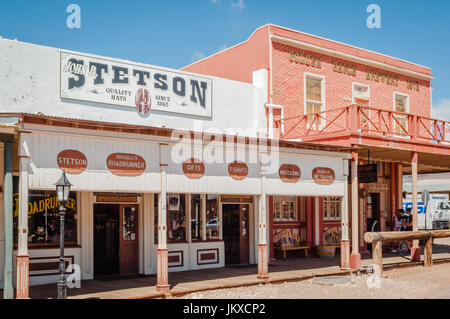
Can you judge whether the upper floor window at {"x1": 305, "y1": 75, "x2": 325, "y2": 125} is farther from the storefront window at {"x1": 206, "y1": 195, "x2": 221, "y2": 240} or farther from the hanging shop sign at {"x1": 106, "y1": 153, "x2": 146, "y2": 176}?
the hanging shop sign at {"x1": 106, "y1": 153, "x2": 146, "y2": 176}

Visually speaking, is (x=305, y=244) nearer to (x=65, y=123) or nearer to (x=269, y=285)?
(x=269, y=285)

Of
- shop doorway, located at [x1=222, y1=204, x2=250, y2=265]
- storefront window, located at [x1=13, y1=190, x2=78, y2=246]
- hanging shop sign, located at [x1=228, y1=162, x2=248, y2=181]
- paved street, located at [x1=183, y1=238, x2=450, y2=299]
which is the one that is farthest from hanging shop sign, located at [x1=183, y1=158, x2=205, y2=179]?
shop doorway, located at [x1=222, y1=204, x2=250, y2=265]

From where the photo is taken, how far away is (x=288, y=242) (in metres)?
18.4

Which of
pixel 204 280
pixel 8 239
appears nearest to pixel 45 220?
pixel 8 239

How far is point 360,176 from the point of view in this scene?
57.3 ft

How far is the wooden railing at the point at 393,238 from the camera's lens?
48.8 ft

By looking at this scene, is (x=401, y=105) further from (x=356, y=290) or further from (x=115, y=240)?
(x=115, y=240)

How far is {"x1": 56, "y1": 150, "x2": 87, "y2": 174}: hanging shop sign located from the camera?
10.2m

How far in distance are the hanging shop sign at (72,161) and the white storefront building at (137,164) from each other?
2 cm

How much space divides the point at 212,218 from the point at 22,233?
7.70 meters

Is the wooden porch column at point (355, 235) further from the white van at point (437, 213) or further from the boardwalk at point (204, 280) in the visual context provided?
the white van at point (437, 213)

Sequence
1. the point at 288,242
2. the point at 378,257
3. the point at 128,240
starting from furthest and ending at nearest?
Answer: the point at 288,242, the point at 378,257, the point at 128,240

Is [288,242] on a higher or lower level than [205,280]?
higher

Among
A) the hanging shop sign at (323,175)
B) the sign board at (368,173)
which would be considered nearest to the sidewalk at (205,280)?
the hanging shop sign at (323,175)
